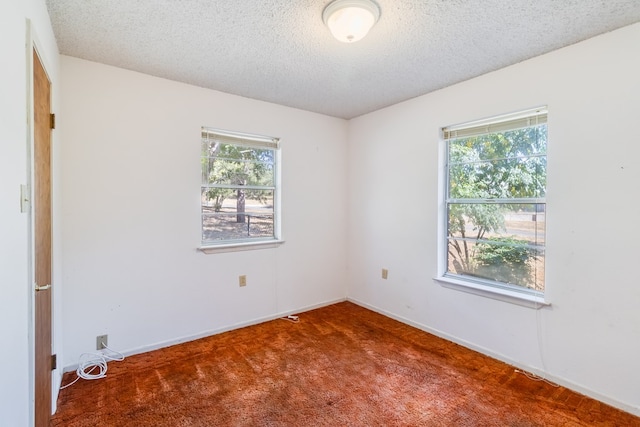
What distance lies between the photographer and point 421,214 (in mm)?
3180

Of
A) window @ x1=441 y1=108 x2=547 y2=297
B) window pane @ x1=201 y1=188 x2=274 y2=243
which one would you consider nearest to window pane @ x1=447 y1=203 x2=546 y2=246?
window @ x1=441 y1=108 x2=547 y2=297

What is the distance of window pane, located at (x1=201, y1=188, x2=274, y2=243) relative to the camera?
121 inches

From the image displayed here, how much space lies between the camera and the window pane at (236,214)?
3.08 meters

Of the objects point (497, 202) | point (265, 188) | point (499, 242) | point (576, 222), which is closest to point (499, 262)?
point (499, 242)

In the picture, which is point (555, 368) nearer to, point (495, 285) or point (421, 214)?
point (495, 285)

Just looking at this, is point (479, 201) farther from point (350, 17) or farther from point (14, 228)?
point (14, 228)

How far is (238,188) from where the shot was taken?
3.25 m

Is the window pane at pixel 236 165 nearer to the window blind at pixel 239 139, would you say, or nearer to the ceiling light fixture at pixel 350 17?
the window blind at pixel 239 139

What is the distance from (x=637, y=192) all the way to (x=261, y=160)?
305 centimetres

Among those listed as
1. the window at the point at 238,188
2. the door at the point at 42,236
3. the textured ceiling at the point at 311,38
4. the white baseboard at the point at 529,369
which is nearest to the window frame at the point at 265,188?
the window at the point at 238,188

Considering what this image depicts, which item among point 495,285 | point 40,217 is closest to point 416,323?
point 495,285

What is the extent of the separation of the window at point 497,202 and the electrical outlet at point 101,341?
3.06 m

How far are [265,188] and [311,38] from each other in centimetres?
171

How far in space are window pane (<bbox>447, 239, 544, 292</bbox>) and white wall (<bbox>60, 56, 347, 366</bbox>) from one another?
1750 mm
